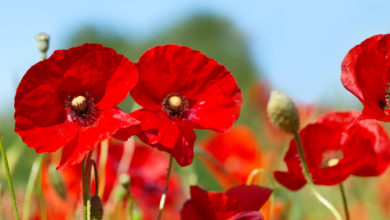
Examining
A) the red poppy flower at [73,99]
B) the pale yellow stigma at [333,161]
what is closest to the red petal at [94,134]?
Answer: the red poppy flower at [73,99]

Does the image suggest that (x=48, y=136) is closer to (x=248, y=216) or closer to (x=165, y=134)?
(x=165, y=134)

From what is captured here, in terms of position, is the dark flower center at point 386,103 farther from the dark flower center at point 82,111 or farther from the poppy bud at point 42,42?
the poppy bud at point 42,42

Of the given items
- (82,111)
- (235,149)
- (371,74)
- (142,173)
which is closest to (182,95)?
(82,111)

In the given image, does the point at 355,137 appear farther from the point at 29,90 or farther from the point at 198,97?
the point at 29,90

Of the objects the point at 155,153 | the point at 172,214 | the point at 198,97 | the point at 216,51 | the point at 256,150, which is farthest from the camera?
the point at 216,51

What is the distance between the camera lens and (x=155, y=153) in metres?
1.48

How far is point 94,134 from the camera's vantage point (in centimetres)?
64

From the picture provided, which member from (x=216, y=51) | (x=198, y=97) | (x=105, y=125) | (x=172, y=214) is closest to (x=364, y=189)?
(x=172, y=214)

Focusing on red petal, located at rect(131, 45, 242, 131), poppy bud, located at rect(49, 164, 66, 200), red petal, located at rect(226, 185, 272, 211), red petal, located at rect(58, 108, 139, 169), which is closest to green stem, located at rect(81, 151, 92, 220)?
red petal, located at rect(58, 108, 139, 169)

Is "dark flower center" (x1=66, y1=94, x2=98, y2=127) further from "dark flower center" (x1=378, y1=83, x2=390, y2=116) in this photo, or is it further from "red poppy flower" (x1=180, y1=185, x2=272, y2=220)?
"dark flower center" (x1=378, y1=83, x2=390, y2=116)

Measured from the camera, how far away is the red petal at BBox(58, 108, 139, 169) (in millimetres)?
625

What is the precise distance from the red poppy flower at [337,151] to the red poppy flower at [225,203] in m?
0.06

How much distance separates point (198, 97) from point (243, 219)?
0.18m

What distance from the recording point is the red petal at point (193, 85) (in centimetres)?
73
